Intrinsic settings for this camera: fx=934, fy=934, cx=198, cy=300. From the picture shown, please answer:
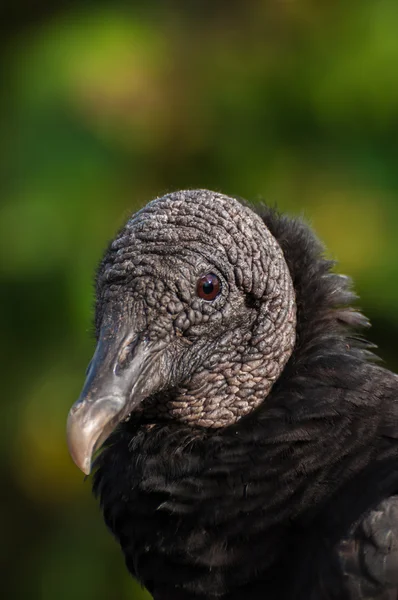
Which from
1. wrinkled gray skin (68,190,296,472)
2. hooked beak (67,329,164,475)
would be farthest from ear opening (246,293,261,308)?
hooked beak (67,329,164,475)

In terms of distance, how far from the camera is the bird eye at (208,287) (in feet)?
10.9

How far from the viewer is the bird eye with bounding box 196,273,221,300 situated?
332cm

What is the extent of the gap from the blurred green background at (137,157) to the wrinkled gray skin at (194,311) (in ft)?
11.6

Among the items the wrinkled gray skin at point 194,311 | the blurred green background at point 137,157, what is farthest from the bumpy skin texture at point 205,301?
the blurred green background at point 137,157

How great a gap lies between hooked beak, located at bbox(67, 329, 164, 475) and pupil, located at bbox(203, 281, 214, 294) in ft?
0.90

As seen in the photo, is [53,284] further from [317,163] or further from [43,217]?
[317,163]

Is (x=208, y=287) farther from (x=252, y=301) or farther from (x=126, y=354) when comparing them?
(x=126, y=354)

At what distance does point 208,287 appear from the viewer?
131 inches

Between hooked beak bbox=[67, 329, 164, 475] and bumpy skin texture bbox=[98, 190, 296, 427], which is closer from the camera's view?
hooked beak bbox=[67, 329, 164, 475]

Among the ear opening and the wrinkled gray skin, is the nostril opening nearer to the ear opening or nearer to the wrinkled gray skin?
the wrinkled gray skin

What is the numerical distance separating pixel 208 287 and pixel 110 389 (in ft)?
1.80

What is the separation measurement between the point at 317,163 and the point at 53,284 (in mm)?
2267

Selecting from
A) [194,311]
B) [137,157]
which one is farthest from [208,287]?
[137,157]

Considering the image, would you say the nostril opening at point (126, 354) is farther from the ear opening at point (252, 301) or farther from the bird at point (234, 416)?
the ear opening at point (252, 301)
